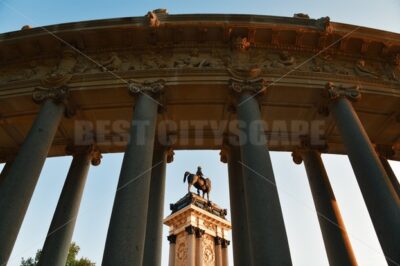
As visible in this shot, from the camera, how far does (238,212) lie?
841 inches

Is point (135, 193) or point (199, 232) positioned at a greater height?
point (199, 232)

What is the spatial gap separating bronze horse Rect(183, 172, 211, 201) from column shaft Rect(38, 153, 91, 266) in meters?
27.6

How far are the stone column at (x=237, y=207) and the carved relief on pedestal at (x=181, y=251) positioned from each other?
26.0 meters

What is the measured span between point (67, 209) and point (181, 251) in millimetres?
29414

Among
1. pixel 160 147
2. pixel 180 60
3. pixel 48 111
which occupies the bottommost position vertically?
pixel 48 111

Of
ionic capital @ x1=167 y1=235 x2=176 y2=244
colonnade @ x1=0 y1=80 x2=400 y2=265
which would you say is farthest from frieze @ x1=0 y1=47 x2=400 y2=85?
ionic capital @ x1=167 y1=235 x2=176 y2=244

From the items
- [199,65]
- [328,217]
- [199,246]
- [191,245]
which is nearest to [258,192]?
[328,217]

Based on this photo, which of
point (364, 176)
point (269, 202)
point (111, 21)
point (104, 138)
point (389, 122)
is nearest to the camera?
point (269, 202)

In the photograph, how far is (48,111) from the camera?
60.6 ft

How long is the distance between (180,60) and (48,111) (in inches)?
345

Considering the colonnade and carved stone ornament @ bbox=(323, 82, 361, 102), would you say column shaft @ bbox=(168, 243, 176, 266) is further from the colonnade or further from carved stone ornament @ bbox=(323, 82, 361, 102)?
carved stone ornament @ bbox=(323, 82, 361, 102)

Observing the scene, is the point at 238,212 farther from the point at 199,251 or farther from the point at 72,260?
the point at 72,260

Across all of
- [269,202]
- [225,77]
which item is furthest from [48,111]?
[269,202]

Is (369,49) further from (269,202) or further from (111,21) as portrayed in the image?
(111,21)
